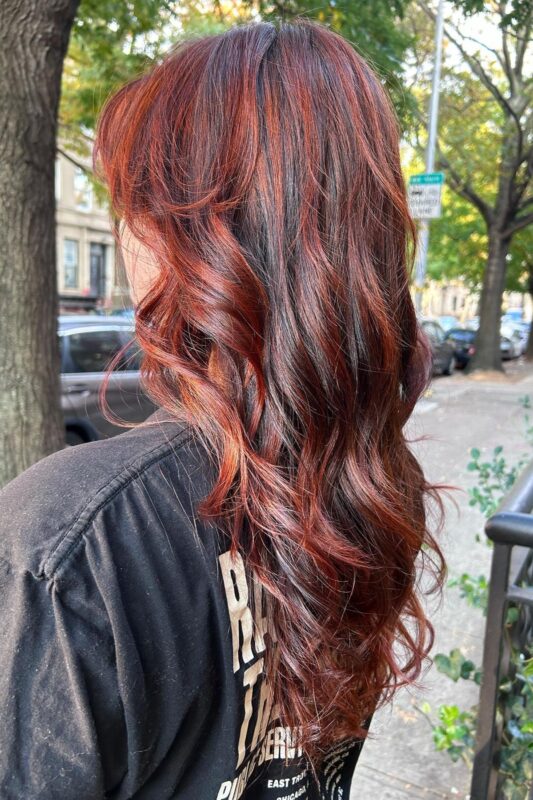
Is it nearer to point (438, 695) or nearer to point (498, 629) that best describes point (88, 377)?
point (438, 695)

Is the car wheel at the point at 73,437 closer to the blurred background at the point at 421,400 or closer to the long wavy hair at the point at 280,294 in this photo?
the blurred background at the point at 421,400

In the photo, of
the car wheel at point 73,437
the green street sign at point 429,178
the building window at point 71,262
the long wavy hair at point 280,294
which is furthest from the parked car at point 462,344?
the long wavy hair at point 280,294

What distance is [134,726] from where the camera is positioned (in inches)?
28.3

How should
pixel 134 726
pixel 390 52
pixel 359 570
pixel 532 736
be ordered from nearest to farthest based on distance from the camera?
pixel 134 726, pixel 359 570, pixel 532 736, pixel 390 52

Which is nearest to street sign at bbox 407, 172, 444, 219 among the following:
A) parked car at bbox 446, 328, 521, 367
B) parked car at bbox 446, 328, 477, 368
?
parked car at bbox 446, 328, 521, 367

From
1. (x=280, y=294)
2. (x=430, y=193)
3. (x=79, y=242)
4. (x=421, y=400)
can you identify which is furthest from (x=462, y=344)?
(x=280, y=294)

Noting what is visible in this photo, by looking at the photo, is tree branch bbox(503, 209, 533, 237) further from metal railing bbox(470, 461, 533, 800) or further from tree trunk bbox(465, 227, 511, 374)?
metal railing bbox(470, 461, 533, 800)

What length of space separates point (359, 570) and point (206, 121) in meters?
0.69

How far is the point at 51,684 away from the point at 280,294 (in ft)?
1.84

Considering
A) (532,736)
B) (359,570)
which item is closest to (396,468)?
(359,570)

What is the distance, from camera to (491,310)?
15789mm

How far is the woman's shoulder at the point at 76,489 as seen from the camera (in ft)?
2.25

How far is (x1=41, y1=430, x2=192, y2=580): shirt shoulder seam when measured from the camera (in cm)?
68

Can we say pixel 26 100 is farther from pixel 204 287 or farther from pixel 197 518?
pixel 197 518
